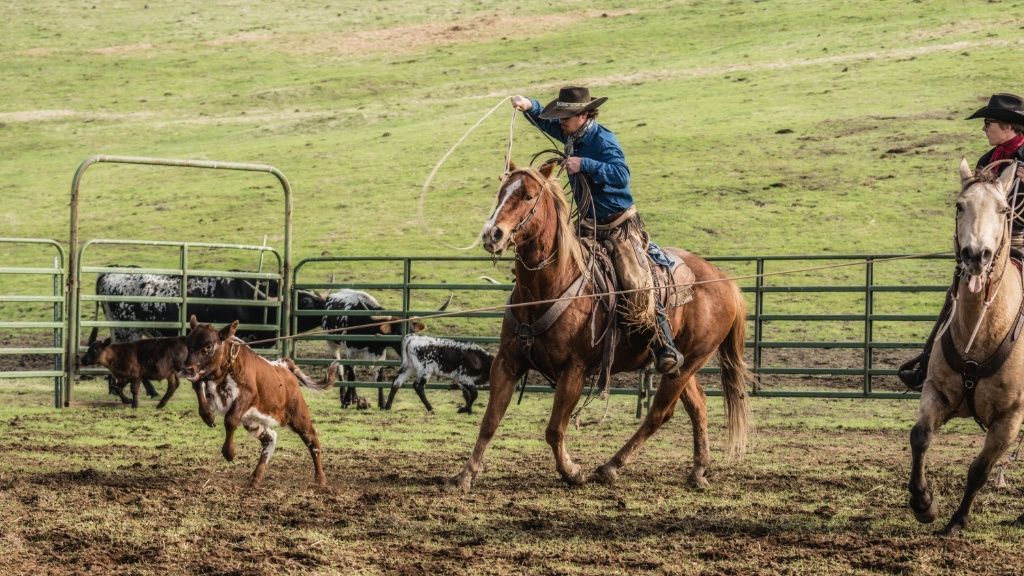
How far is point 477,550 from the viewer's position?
18.7ft

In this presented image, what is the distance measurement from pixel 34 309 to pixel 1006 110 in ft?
60.3

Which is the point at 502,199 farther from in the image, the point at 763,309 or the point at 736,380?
the point at 763,309

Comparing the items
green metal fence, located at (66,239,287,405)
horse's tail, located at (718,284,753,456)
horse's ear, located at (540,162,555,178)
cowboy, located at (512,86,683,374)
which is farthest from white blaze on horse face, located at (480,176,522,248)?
green metal fence, located at (66,239,287,405)

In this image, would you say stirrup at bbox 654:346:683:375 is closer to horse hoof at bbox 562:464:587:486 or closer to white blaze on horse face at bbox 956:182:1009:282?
horse hoof at bbox 562:464:587:486

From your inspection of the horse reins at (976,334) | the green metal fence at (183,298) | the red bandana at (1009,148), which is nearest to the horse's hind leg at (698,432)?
the horse reins at (976,334)

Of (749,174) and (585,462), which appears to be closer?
(585,462)

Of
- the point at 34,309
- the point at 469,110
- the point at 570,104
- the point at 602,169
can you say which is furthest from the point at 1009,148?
the point at 469,110

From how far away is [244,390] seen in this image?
7438 millimetres

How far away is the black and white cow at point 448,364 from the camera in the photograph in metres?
12.7

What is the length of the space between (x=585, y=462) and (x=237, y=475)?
2.57m

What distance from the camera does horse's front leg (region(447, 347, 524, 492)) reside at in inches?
291

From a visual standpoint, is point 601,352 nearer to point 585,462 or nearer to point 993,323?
point 585,462

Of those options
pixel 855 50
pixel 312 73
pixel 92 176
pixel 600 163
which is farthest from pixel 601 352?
pixel 312 73

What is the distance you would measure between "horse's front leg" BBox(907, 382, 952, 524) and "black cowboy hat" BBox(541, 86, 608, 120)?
2.63 metres
